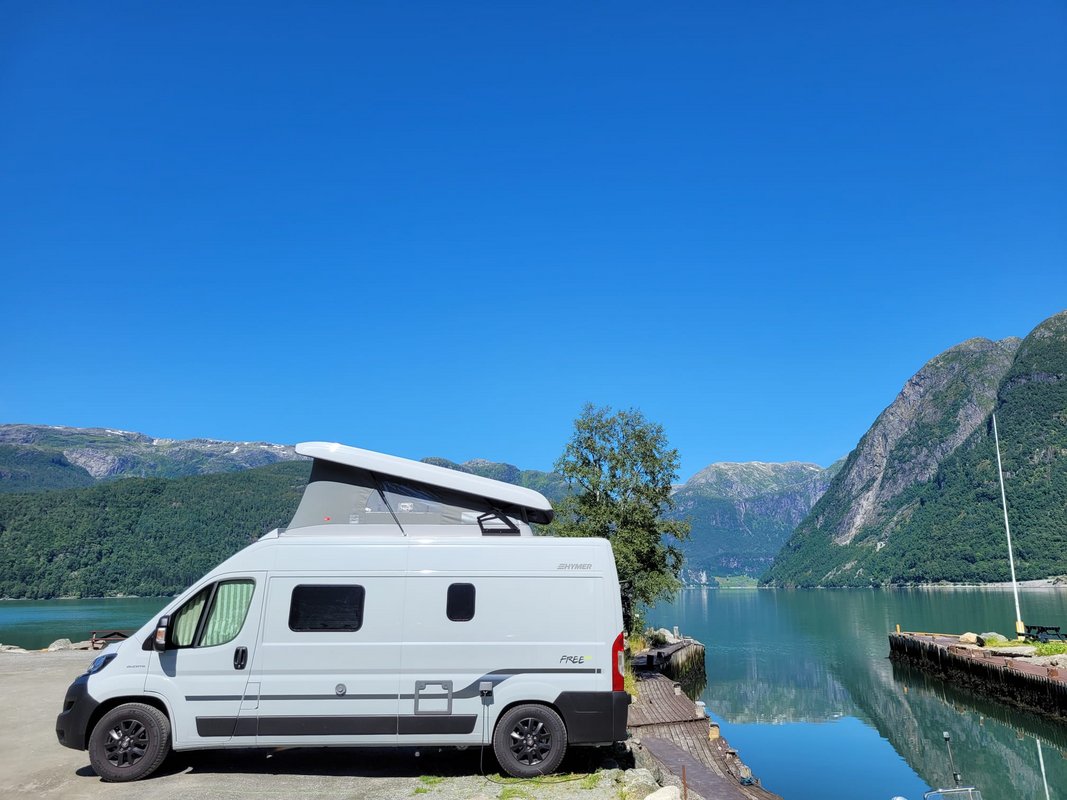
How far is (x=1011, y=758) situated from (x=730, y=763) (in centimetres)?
1768

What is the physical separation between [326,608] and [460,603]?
1.76m

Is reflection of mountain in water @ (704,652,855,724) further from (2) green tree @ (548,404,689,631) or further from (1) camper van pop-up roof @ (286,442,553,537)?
(1) camper van pop-up roof @ (286,442,553,537)

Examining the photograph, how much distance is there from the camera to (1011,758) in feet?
96.7

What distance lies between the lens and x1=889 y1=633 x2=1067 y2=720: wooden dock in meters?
32.4

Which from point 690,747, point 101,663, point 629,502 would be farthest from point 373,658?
point 629,502

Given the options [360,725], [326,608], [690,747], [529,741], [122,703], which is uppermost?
[326,608]

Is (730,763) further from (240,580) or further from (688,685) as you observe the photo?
(688,685)

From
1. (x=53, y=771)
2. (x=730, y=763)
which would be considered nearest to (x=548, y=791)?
(x=53, y=771)

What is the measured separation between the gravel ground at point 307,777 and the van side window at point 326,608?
1952mm

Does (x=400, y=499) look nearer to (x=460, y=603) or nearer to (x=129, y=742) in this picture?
(x=460, y=603)

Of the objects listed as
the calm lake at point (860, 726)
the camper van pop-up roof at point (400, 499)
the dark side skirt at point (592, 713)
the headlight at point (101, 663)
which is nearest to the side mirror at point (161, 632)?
the headlight at point (101, 663)

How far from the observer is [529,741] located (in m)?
9.77

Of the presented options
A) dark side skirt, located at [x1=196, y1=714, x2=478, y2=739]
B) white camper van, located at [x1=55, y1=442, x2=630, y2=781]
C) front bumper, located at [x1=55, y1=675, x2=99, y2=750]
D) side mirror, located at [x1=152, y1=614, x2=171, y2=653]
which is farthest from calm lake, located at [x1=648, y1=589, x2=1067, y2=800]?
front bumper, located at [x1=55, y1=675, x2=99, y2=750]

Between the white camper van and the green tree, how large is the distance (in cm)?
2792
